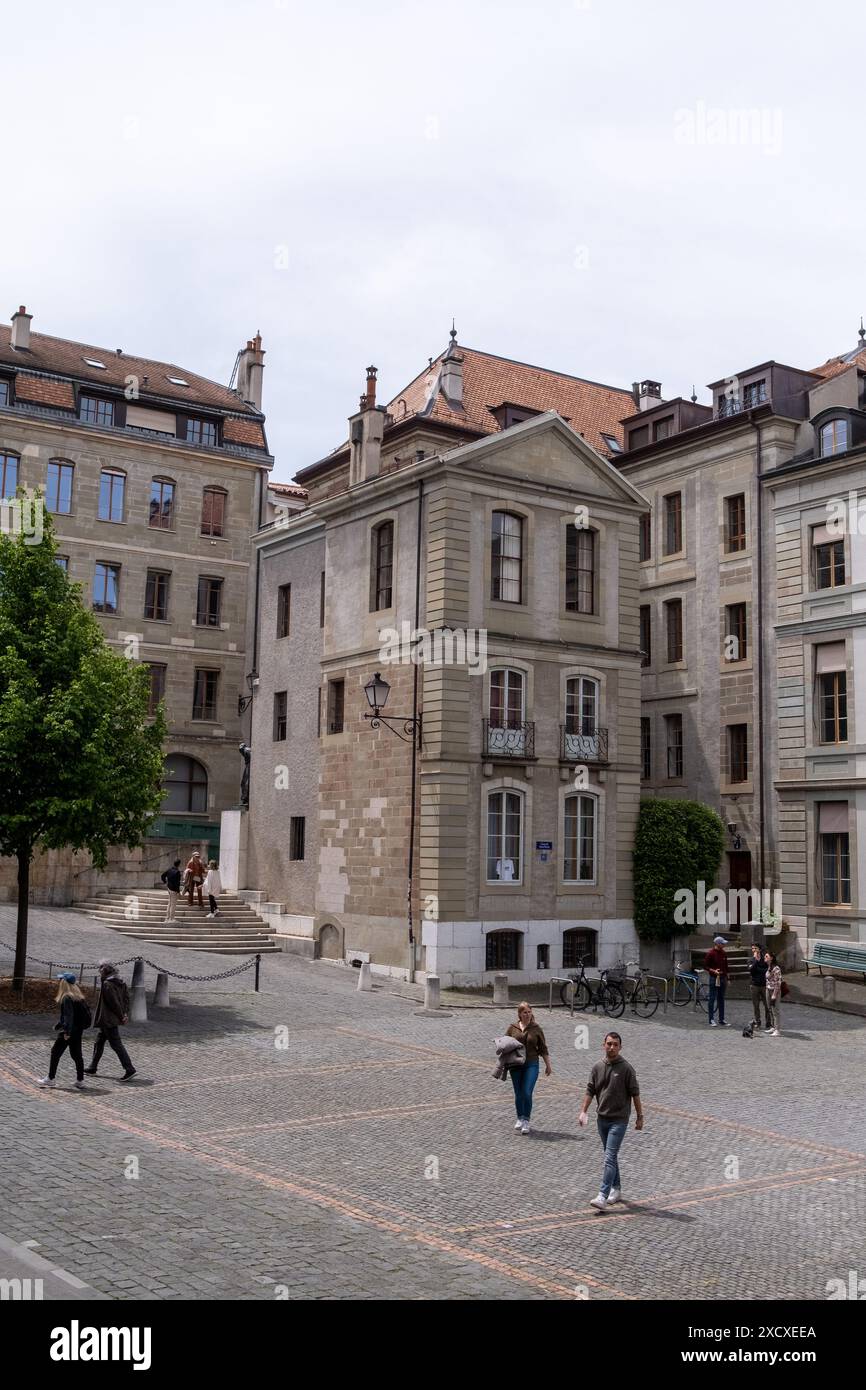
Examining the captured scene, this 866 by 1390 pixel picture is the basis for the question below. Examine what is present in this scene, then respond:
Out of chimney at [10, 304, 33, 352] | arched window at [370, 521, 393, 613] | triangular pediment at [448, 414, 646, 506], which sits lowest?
arched window at [370, 521, 393, 613]

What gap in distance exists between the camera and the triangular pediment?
30672mm

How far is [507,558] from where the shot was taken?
31078mm

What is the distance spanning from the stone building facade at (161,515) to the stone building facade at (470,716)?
40.8 feet

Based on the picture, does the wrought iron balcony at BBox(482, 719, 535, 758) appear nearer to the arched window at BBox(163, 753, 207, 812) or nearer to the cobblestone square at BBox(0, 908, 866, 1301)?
the cobblestone square at BBox(0, 908, 866, 1301)

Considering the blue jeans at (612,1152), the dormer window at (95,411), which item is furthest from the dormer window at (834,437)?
the blue jeans at (612,1152)

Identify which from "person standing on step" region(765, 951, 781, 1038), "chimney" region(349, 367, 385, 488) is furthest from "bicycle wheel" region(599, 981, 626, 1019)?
"chimney" region(349, 367, 385, 488)

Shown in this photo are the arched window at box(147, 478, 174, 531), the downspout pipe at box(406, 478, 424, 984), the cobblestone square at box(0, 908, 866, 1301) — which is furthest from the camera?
the arched window at box(147, 478, 174, 531)

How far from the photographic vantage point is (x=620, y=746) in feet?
106

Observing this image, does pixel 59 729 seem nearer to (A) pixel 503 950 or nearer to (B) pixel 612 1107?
(A) pixel 503 950

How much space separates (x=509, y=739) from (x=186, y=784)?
20036 mm

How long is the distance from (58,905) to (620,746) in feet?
51.8

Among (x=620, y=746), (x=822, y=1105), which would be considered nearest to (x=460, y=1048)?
(x=822, y=1105)

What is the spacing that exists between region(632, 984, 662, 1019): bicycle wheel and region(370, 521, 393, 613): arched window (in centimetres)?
1086

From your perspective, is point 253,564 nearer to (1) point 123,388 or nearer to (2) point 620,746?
(1) point 123,388
